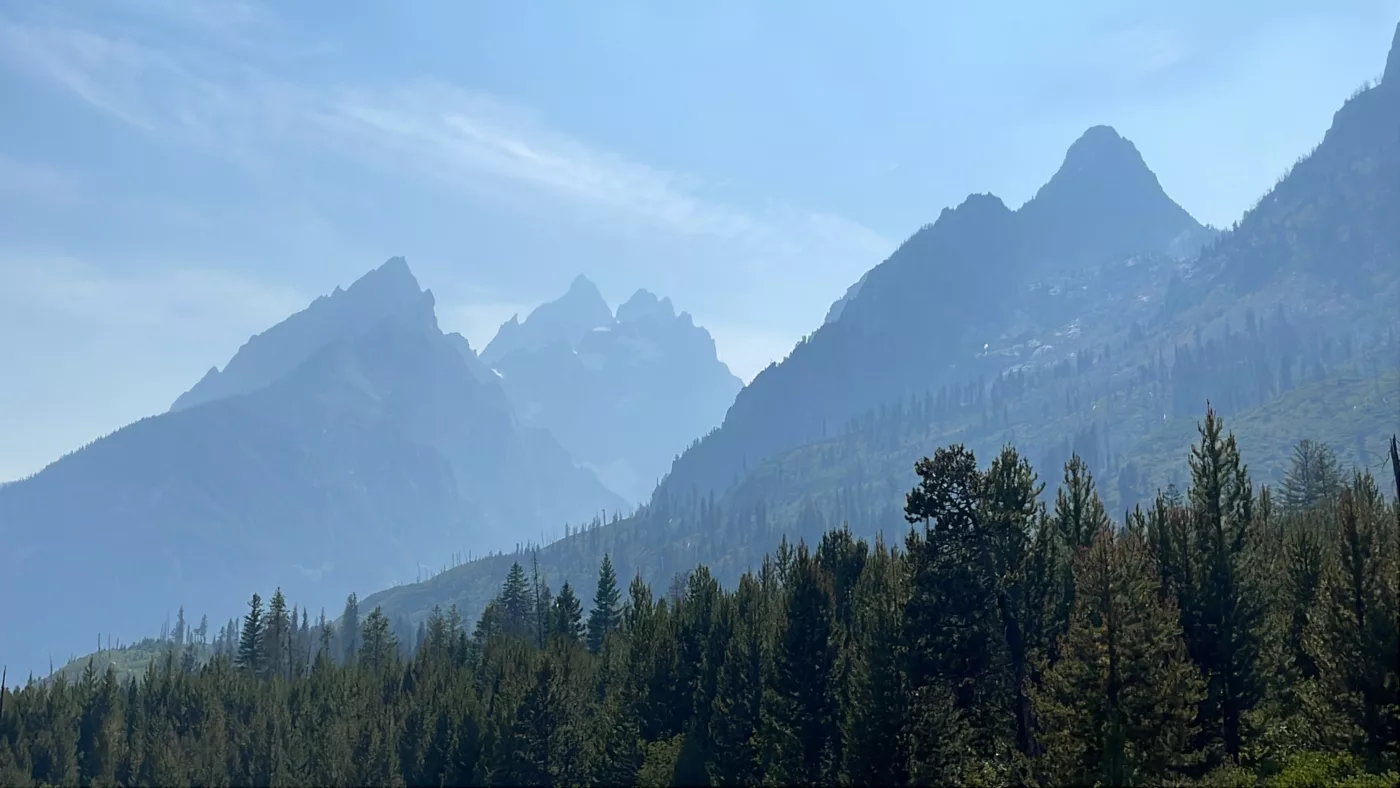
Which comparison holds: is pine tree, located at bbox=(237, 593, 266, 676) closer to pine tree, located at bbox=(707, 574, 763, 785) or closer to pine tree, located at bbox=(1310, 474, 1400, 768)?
pine tree, located at bbox=(707, 574, 763, 785)

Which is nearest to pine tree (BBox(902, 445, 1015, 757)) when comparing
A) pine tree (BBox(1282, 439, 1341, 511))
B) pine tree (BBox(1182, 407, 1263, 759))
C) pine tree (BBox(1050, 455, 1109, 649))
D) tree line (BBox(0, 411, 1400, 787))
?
tree line (BBox(0, 411, 1400, 787))

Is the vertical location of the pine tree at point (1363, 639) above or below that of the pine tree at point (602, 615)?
below

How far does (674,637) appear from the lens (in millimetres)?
78000

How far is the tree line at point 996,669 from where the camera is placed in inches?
1620

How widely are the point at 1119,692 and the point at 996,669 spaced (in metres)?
9.53

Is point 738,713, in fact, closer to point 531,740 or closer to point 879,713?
point 879,713

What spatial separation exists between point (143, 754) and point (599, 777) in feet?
173

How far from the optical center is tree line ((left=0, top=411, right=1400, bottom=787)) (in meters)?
41.2

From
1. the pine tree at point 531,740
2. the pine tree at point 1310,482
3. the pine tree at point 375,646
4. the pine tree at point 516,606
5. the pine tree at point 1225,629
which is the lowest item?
the pine tree at point 531,740

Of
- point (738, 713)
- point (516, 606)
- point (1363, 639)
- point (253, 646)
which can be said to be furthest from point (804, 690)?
point (253, 646)

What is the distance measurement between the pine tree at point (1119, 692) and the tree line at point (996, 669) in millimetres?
102

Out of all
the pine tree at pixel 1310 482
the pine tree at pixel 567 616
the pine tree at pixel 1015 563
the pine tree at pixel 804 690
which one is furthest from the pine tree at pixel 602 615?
the pine tree at pixel 1015 563

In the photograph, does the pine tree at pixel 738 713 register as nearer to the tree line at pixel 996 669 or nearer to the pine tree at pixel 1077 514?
the tree line at pixel 996 669

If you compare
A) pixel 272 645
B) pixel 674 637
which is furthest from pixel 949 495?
pixel 272 645
